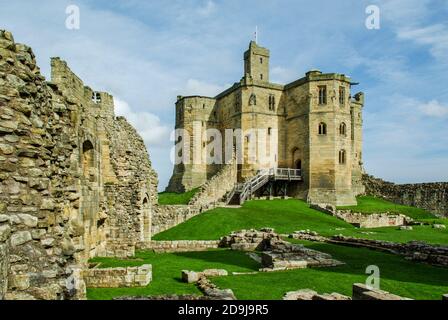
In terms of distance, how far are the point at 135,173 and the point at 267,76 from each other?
127 feet

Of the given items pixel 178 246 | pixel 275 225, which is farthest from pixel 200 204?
pixel 178 246

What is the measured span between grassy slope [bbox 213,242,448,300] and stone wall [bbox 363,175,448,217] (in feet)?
116

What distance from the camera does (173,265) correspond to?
14.2 metres

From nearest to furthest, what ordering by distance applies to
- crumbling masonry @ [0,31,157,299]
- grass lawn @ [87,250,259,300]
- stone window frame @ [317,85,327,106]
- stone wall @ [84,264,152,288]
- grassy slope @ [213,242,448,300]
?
crumbling masonry @ [0,31,157,299] < grass lawn @ [87,250,259,300] < grassy slope @ [213,242,448,300] < stone wall @ [84,264,152,288] < stone window frame @ [317,85,327,106]

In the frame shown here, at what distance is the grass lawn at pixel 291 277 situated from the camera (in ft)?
32.0

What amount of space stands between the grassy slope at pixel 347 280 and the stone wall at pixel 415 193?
3533cm

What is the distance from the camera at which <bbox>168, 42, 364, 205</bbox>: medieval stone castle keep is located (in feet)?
130

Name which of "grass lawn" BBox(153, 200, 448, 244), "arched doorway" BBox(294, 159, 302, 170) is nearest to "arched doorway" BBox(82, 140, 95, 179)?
"grass lawn" BBox(153, 200, 448, 244)

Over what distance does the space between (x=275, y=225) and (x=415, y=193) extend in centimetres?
2904

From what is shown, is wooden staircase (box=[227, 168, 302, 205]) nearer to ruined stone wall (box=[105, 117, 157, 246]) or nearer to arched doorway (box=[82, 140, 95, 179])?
ruined stone wall (box=[105, 117, 157, 246])

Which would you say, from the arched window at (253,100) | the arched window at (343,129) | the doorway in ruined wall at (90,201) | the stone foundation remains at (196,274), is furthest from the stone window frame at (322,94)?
the stone foundation remains at (196,274)

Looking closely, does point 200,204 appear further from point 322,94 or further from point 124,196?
point 322,94

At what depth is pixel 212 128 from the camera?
51.0 m
